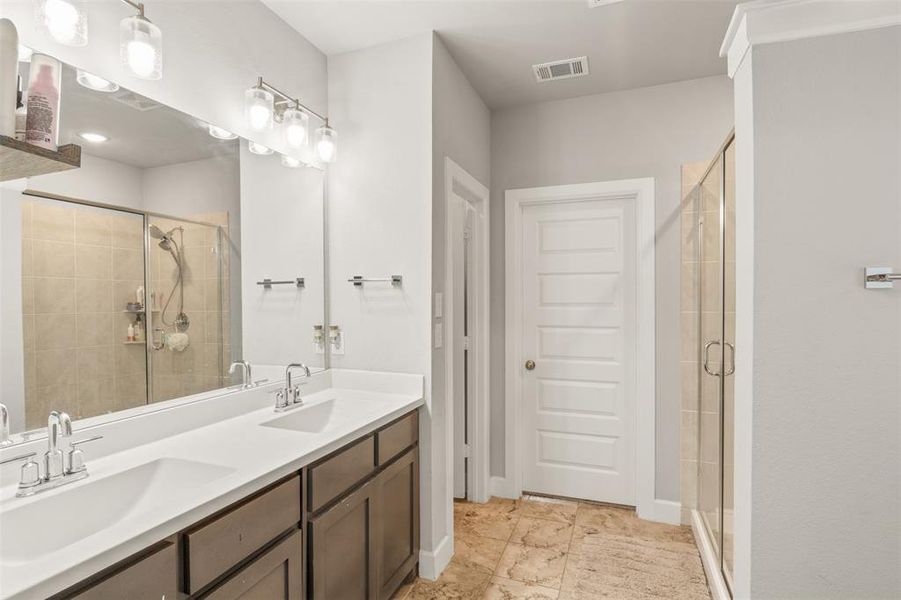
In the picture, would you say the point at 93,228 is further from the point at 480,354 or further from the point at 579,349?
the point at 579,349

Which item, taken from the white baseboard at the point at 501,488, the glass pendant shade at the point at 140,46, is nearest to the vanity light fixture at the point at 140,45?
the glass pendant shade at the point at 140,46

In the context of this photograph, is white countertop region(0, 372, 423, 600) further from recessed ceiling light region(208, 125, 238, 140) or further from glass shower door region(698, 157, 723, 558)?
glass shower door region(698, 157, 723, 558)

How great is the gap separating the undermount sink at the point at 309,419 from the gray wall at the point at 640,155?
1.39 m

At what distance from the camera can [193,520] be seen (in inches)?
43.2

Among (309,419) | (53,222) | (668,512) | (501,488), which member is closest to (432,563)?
(309,419)

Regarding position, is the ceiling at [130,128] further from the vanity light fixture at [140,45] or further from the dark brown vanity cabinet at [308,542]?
the dark brown vanity cabinet at [308,542]

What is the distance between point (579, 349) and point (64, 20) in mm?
2850

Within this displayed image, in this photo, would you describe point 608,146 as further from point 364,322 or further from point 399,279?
point 364,322

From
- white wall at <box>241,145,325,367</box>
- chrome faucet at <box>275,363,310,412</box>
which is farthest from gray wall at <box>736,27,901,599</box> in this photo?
white wall at <box>241,145,325,367</box>

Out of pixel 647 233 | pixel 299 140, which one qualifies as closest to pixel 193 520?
pixel 299 140

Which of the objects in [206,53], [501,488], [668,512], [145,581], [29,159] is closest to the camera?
[145,581]

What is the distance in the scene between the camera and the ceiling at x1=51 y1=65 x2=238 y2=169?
4.59ft

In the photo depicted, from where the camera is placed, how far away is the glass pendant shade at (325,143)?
2301mm

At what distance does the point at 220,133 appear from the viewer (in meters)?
1.91
